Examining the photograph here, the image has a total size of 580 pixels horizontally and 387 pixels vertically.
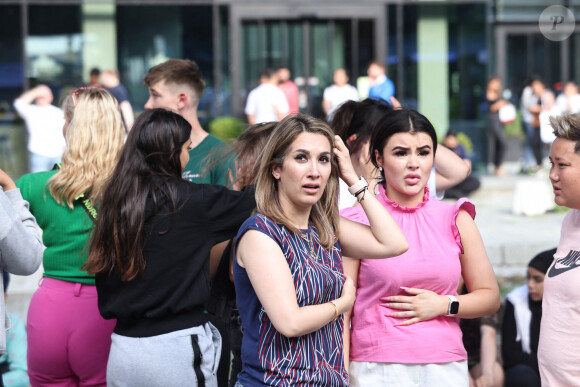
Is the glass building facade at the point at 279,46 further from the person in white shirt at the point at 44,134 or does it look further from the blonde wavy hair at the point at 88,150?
the blonde wavy hair at the point at 88,150

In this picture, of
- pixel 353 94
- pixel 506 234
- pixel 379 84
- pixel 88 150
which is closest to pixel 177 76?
pixel 88 150

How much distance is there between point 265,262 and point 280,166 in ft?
1.30

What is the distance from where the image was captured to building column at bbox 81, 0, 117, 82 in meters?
15.1

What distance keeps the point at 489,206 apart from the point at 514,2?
21.5 feet

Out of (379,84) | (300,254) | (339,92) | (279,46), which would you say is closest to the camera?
(300,254)

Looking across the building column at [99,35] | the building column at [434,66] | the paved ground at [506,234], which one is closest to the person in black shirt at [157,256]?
the paved ground at [506,234]

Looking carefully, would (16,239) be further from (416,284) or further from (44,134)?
(44,134)

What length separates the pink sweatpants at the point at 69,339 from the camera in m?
3.47

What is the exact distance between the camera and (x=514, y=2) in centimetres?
1667

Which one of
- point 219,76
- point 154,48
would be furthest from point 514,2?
point 154,48

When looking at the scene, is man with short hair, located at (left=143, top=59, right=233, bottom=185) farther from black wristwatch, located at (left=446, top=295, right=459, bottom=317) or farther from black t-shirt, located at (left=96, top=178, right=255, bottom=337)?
black wristwatch, located at (left=446, top=295, right=459, bottom=317)

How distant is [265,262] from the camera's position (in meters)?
2.70

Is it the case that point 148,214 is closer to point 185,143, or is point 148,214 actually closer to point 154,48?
point 185,143

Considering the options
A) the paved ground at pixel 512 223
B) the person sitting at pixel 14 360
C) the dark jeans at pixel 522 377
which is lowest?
the dark jeans at pixel 522 377
